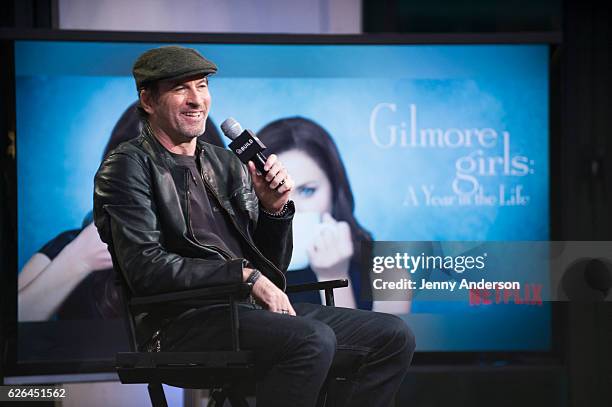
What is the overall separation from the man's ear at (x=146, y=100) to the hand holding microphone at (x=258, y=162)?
274 mm

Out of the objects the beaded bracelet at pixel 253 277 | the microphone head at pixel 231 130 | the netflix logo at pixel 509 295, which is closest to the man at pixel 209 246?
the beaded bracelet at pixel 253 277

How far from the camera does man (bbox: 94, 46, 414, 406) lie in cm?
257

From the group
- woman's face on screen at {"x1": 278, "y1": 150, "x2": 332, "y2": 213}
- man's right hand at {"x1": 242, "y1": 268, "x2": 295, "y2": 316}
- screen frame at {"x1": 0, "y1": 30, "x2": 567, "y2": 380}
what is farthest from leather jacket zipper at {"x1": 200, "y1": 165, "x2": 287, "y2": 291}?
screen frame at {"x1": 0, "y1": 30, "x2": 567, "y2": 380}

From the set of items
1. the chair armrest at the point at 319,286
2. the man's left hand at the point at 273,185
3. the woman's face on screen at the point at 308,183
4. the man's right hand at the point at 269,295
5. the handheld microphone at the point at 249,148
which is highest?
the handheld microphone at the point at 249,148

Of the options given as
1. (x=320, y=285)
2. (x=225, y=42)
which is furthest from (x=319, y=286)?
(x=225, y=42)

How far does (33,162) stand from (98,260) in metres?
0.60

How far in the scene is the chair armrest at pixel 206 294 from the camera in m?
2.48

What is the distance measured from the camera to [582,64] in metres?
4.94

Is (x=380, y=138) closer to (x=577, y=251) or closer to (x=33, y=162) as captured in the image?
(x=577, y=251)

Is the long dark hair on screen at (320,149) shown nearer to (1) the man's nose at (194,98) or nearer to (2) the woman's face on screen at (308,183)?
(2) the woman's face on screen at (308,183)

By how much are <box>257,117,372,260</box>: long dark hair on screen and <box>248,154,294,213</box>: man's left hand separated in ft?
6.06

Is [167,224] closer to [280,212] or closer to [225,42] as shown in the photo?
[280,212]

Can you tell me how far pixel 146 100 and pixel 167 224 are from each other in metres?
0.42

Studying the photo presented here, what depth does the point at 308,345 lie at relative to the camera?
2541 millimetres
